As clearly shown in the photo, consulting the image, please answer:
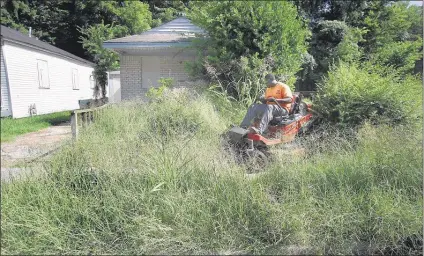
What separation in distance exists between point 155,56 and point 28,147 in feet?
14.6

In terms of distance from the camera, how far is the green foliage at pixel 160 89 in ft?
23.1

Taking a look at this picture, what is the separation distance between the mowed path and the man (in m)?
2.79

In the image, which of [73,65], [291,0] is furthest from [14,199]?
[291,0]

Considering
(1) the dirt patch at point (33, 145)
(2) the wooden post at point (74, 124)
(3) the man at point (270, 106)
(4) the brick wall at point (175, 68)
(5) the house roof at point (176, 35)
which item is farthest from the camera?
(4) the brick wall at point (175, 68)

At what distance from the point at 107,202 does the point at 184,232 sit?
32.9 inches

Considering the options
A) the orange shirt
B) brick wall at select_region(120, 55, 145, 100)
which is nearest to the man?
the orange shirt

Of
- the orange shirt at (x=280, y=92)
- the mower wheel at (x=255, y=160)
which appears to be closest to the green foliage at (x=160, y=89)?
the orange shirt at (x=280, y=92)

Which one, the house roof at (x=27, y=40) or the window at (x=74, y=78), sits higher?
the house roof at (x=27, y=40)

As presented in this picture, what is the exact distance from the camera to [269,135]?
4.88 m

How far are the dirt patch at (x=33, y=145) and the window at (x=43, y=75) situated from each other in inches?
16.8

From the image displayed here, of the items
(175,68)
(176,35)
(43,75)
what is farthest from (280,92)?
(43,75)

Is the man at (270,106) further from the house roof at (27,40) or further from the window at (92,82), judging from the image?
the house roof at (27,40)

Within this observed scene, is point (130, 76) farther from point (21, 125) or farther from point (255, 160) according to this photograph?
point (21, 125)

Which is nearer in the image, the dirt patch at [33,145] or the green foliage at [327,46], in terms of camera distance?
the dirt patch at [33,145]
